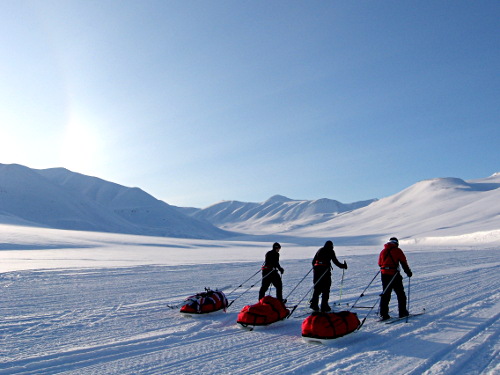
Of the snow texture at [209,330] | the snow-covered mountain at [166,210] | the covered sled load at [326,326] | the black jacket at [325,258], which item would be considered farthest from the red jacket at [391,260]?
the snow-covered mountain at [166,210]

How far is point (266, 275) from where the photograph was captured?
974 centimetres

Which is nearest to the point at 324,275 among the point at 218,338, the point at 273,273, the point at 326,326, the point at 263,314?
the point at 273,273

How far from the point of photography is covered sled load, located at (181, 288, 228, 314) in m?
8.97

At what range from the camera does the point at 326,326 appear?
6812 millimetres

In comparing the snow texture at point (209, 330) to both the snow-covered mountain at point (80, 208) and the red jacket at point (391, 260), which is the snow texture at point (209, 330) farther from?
the snow-covered mountain at point (80, 208)

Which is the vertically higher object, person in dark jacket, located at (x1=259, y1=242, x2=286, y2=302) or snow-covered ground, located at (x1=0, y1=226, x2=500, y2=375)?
person in dark jacket, located at (x1=259, y1=242, x2=286, y2=302)

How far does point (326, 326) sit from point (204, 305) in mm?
3285

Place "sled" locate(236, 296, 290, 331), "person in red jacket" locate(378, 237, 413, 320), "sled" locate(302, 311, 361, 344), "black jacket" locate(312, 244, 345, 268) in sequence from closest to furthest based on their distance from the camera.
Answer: "sled" locate(302, 311, 361, 344), "sled" locate(236, 296, 290, 331), "person in red jacket" locate(378, 237, 413, 320), "black jacket" locate(312, 244, 345, 268)

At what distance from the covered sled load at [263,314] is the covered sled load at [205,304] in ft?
4.33

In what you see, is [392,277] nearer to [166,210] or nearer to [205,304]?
[205,304]

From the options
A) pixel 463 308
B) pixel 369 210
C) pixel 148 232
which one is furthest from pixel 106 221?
pixel 463 308

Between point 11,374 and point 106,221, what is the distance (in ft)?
392

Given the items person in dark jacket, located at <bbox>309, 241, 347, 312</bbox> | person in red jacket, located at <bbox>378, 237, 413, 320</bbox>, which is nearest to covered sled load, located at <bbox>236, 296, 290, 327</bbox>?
person in dark jacket, located at <bbox>309, 241, 347, 312</bbox>

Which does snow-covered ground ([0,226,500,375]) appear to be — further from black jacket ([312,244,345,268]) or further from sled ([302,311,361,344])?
black jacket ([312,244,345,268])
